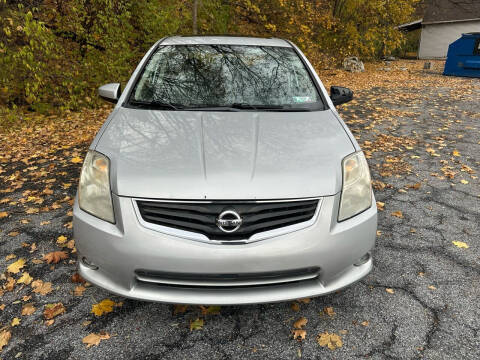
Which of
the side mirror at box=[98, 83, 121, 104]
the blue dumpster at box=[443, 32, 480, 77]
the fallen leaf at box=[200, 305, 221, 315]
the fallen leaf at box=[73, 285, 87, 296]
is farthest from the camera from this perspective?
the blue dumpster at box=[443, 32, 480, 77]

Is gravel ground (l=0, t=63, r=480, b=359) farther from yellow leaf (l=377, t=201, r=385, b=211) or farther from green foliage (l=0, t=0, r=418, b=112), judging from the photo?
green foliage (l=0, t=0, r=418, b=112)

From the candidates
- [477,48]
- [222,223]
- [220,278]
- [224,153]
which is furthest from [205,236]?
[477,48]

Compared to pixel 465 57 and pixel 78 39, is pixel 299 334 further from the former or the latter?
pixel 465 57

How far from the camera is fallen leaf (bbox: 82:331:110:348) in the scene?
1.92m

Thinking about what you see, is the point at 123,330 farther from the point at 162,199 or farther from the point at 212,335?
the point at 162,199

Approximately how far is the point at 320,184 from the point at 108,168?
117cm

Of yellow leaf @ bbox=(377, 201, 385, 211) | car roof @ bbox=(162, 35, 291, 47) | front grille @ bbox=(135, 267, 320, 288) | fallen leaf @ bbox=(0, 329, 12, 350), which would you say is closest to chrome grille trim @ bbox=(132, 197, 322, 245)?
front grille @ bbox=(135, 267, 320, 288)

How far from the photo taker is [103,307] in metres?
2.18

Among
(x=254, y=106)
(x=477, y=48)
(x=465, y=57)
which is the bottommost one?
(x=254, y=106)

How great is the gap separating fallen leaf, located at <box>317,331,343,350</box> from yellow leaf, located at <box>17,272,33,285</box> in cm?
204

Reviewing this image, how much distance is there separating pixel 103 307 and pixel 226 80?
194 centimetres

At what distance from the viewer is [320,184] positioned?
1.79 meters

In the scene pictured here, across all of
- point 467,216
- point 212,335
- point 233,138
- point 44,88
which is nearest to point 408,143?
point 467,216

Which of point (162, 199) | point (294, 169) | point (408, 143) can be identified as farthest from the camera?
point (408, 143)
